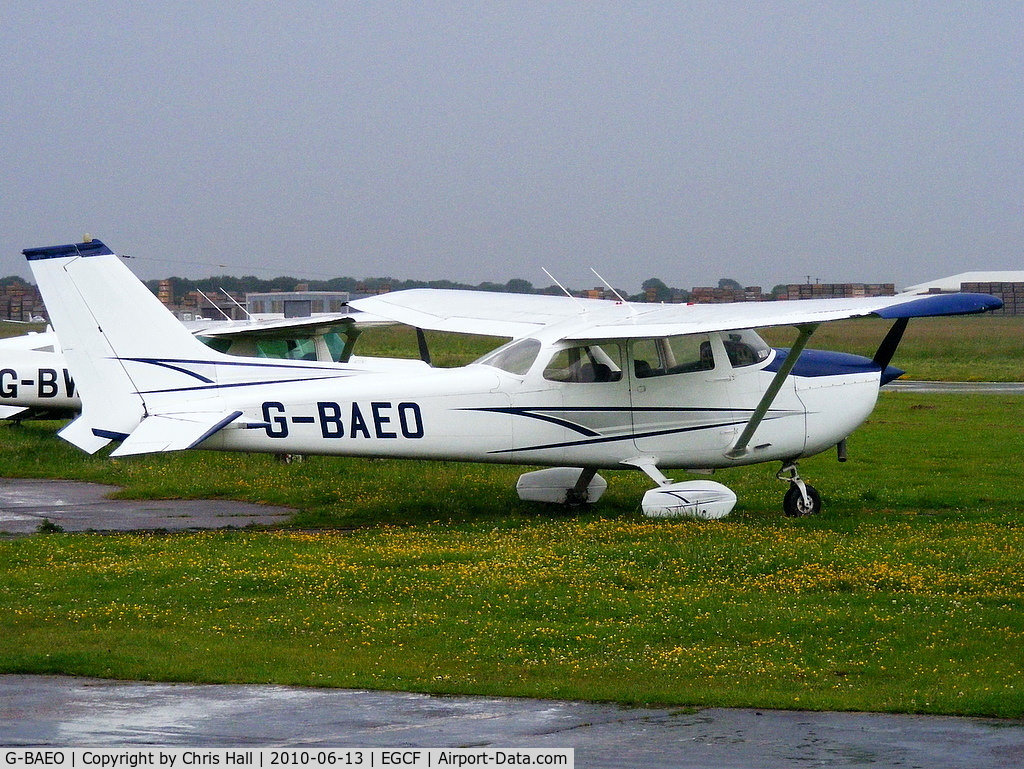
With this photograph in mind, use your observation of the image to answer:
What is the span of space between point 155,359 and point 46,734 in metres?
6.72

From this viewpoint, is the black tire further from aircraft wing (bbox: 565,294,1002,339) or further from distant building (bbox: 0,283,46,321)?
distant building (bbox: 0,283,46,321)

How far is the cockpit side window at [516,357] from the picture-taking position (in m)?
12.8

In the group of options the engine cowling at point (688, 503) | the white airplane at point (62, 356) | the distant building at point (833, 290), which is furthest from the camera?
the distant building at point (833, 290)

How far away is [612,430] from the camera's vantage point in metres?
12.9

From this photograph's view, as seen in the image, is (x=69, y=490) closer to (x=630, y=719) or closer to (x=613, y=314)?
(x=613, y=314)

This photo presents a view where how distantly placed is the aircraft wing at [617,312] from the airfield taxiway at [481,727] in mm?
5854

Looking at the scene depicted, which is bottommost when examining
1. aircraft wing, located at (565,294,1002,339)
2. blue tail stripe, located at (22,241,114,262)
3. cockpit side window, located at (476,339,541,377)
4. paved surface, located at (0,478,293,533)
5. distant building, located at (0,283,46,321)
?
paved surface, located at (0,478,293,533)

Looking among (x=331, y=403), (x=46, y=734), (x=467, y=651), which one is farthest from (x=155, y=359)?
(x=46, y=734)

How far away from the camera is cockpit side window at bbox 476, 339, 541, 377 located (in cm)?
1283

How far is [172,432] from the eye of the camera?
11719mm

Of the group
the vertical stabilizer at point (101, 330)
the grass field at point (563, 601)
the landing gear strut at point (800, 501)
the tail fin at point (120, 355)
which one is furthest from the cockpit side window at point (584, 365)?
the vertical stabilizer at point (101, 330)

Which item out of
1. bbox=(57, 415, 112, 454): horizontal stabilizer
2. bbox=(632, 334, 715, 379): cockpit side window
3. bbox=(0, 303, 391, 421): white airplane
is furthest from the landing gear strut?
A: bbox=(0, 303, 391, 421): white airplane

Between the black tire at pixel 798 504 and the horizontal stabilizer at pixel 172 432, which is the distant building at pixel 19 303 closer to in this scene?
the horizontal stabilizer at pixel 172 432

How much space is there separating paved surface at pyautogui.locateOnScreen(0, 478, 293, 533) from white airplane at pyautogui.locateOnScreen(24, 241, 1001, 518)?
1.27m
